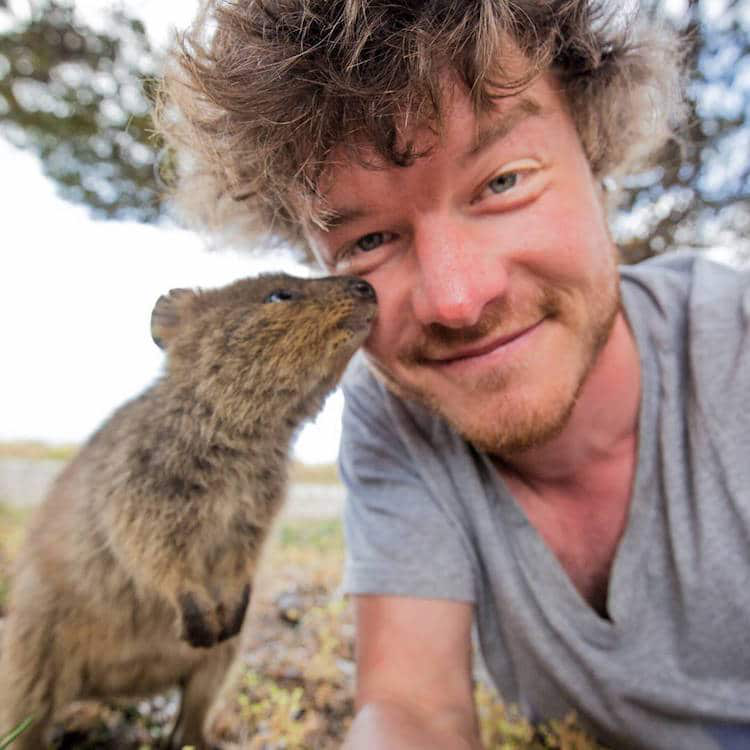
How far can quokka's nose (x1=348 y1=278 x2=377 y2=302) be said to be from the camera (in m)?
1.85

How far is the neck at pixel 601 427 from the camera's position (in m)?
2.03

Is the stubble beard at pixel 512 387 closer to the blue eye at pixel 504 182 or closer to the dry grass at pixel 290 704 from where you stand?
the blue eye at pixel 504 182

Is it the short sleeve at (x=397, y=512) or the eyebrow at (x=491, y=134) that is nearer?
the eyebrow at (x=491, y=134)

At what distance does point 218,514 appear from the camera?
203 centimetres

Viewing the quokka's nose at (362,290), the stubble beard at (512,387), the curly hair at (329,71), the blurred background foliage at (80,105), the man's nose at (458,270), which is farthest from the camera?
the blurred background foliage at (80,105)

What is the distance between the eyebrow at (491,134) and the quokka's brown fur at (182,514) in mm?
247

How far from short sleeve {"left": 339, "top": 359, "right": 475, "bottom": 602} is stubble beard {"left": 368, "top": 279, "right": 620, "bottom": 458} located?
1.04 feet

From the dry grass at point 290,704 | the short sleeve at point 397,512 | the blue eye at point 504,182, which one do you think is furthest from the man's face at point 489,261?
the dry grass at point 290,704

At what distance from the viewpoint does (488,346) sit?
5.59 feet

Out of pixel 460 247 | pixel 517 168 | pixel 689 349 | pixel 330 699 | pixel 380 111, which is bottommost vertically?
pixel 330 699

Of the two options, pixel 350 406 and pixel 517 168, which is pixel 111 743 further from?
pixel 517 168

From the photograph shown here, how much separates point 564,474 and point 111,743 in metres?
1.90

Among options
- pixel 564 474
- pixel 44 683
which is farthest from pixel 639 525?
pixel 44 683

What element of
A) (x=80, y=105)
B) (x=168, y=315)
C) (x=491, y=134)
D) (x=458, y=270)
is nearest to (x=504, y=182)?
(x=491, y=134)
